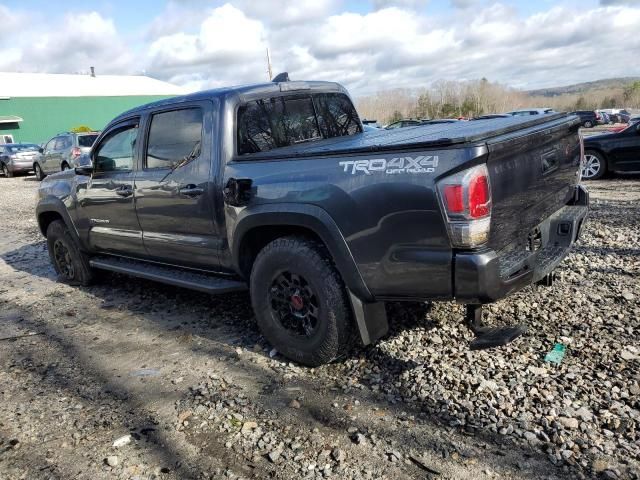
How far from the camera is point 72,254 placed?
6195 millimetres

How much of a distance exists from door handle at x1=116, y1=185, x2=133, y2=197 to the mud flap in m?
2.51

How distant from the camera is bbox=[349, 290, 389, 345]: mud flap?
135 inches

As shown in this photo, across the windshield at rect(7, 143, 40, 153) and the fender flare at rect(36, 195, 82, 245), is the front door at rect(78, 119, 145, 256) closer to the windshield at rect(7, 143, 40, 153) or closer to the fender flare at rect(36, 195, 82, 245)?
the fender flare at rect(36, 195, 82, 245)

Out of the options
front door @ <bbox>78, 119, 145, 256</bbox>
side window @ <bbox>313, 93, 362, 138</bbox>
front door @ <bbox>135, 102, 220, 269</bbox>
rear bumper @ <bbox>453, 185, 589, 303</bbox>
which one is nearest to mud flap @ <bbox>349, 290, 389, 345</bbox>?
rear bumper @ <bbox>453, 185, 589, 303</bbox>

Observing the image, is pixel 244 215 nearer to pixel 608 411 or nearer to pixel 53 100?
pixel 608 411

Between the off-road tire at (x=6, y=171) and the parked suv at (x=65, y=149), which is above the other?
the parked suv at (x=65, y=149)

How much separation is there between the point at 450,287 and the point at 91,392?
2.51m

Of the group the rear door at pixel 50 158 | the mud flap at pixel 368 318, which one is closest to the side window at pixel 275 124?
the mud flap at pixel 368 318

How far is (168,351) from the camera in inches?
169

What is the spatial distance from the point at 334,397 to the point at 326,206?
1.19 metres

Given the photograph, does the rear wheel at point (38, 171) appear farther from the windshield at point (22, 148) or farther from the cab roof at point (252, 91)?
the cab roof at point (252, 91)

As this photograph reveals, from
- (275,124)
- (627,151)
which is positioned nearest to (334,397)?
(275,124)

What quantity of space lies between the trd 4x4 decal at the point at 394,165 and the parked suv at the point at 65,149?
17.1 m

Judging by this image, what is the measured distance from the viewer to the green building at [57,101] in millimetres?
46125
